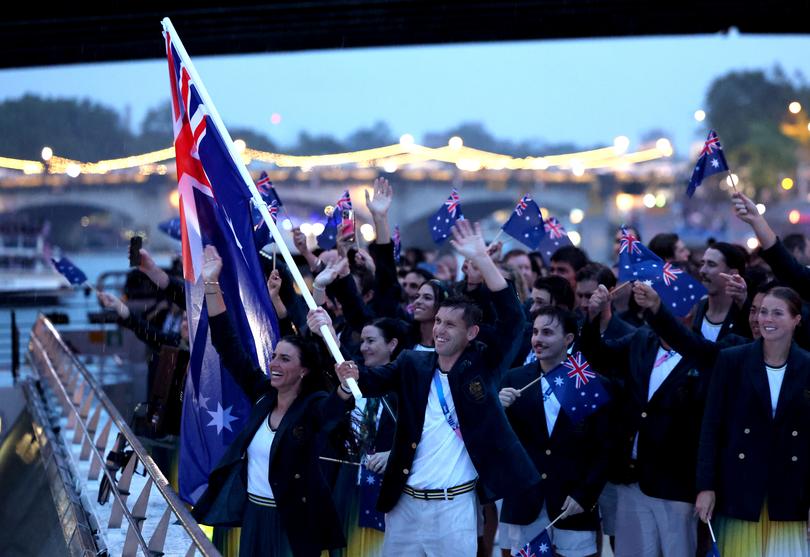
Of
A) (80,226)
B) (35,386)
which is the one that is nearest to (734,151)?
(80,226)

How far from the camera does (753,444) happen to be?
673 cm

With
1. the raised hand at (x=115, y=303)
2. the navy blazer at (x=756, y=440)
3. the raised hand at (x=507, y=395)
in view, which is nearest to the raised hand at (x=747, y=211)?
the navy blazer at (x=756, y=440)

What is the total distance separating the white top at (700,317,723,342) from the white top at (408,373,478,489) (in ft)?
6.83

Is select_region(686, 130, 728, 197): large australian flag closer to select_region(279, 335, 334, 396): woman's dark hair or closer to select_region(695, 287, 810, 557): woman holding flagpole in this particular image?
select_region(695, 287, 810, 557): woman holding flagpole

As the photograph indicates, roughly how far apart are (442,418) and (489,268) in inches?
32.4

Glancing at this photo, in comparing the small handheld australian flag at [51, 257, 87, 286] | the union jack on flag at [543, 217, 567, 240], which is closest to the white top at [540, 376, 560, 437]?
the union jack on flag at [543, 217, 567, 240]

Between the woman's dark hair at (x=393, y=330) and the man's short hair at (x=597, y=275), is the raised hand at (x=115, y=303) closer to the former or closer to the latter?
the woman's dark hair at (x=393, y=330)

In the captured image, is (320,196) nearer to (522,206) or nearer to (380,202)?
(522,206)

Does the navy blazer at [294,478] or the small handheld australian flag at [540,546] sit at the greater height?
the navy blazer at [294,478]

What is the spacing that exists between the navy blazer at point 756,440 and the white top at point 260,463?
2.18 m

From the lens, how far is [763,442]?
22.0 ft

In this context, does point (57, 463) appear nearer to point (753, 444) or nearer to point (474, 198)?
point (753, 444)

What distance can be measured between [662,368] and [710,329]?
62 cm

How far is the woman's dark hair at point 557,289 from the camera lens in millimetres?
8422
